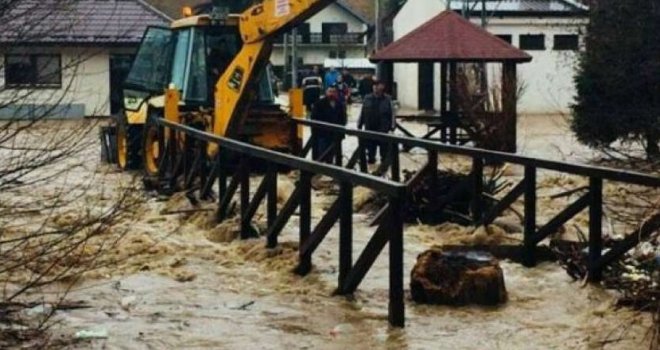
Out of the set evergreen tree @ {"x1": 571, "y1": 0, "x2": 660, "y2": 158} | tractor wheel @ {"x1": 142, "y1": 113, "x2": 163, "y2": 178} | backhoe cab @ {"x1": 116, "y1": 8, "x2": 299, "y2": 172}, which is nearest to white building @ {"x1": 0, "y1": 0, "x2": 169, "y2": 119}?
backhoe cab @ {"x1": 116, "y1": 8, "x2": 299, "y2": 172}

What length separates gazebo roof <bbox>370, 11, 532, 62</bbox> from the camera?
79.9 feet

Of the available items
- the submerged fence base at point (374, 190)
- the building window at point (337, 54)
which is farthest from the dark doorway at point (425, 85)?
the submerged fence base at point (374, 190)

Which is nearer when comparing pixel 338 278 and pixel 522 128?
pixel 338 278

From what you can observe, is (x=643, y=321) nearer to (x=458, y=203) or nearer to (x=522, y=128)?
(x=458, y=203)

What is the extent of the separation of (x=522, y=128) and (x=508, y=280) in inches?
999

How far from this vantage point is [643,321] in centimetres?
859

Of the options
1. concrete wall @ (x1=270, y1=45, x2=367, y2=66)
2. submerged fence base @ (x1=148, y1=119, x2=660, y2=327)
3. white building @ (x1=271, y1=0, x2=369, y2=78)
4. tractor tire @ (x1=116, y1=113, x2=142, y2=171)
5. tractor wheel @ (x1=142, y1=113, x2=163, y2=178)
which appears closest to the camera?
submerged fence base @ (x1=148, y1=119, x2=660, y2=327)

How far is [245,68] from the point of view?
61.7 ft

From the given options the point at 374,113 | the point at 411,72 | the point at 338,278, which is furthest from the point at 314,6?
the point at 411,72

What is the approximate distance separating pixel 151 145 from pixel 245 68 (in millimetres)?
2325

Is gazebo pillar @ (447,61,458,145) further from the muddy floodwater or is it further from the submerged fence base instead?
the muddy floodwater

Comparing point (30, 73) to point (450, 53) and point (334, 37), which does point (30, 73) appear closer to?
point (450, 53)

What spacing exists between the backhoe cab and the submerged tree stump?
9.30 m

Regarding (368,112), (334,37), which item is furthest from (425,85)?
(334,37)
